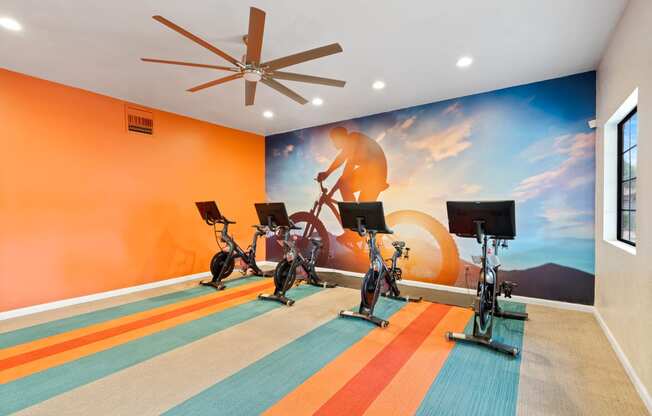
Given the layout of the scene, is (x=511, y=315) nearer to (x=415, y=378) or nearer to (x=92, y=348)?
(x=415, y=378)

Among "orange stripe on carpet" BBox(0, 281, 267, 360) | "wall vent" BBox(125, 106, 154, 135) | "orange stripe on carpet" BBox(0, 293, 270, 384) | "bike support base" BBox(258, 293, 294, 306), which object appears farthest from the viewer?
"wall vent" BBox(125, 106, 154, 135)

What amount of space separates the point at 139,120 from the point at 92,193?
142 centimetres

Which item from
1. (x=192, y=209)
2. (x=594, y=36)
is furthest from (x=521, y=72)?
(x=192, y=209)

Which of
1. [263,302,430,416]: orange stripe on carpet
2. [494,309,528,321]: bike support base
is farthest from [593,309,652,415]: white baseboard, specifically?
[263,302,430,416]: orange stripe on carpet

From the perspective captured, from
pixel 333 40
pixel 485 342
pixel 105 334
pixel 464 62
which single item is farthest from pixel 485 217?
pixel 105 334

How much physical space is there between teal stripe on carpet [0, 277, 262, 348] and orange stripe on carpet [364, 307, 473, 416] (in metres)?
3.44

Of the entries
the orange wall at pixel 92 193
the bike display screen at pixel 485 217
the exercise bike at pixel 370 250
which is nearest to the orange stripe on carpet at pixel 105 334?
the orange wall at pixel 92 193

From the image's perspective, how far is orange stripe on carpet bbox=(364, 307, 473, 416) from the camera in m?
2.11

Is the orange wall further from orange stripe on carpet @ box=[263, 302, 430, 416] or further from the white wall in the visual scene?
the white wall

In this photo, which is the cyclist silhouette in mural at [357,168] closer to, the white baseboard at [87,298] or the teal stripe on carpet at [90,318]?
the teal stripe on carpet at [90,318]

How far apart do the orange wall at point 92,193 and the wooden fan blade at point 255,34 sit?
341 cm

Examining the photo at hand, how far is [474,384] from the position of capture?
237 centimetres

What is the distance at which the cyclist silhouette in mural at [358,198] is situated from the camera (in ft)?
16.6

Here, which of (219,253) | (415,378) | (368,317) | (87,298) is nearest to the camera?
(415,378)
